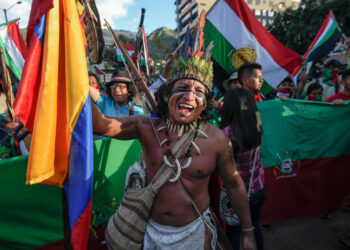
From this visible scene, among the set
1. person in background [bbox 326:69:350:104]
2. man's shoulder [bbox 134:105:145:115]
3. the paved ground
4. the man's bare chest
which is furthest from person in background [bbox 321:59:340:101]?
the man's bare chest

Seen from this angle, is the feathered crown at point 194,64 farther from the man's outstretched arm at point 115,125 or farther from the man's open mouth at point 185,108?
the man's outstretched arm at point 115,125

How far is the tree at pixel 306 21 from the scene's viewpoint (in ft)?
42.4

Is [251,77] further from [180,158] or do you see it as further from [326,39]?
[326,39]

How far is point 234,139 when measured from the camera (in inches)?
85.1

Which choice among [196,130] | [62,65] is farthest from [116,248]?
[62,65]

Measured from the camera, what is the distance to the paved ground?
9.59 ft

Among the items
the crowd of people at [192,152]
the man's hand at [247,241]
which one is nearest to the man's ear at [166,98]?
the crowd of people at [192,152]

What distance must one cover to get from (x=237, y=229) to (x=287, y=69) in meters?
3.41

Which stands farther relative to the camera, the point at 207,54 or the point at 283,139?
the point at 283,139

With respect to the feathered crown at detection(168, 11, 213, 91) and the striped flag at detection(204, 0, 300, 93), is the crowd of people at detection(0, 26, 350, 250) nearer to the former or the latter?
the feathered crown at detection(168, 11, 213, 91)

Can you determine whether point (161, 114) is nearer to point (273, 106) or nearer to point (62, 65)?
point (62, 65)

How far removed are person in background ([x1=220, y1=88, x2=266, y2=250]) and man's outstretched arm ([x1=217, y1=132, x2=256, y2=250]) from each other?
0.38 metres

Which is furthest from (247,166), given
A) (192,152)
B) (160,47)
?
(160,47)

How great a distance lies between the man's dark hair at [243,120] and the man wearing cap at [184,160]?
38cm
